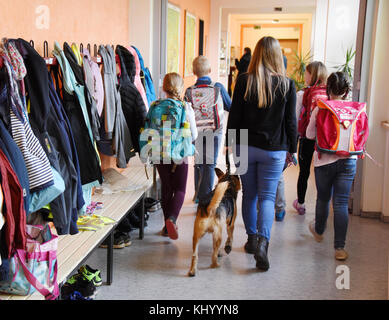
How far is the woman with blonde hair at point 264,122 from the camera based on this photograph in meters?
3.38

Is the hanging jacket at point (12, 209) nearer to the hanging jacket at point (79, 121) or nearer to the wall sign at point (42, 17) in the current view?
the hanging jacket at point (79, 121)

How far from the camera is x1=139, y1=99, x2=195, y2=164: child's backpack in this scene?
3826mm

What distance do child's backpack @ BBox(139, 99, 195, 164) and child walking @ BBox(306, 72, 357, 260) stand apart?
0.98m

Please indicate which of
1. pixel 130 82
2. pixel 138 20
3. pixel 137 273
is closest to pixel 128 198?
pixel 137 273

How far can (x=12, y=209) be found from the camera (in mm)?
2111

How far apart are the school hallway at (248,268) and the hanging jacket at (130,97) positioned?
917 mm

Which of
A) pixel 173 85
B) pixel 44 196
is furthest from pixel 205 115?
pixel 44 196

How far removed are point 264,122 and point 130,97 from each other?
1.22 m

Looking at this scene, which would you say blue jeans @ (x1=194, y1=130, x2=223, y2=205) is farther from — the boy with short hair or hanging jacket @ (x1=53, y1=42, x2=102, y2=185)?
hanging jacket @ (x1=53, y1=42, x2=102, y2=185)

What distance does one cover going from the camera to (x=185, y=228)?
14.7 ft

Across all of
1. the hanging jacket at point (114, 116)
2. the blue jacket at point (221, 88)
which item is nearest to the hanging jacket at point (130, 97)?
the hanging jacket at point (114, 116)

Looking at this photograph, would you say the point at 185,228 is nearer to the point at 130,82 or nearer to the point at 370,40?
the point at 130,82

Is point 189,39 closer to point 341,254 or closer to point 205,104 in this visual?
point 205,104

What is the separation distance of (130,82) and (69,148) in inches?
60.5
